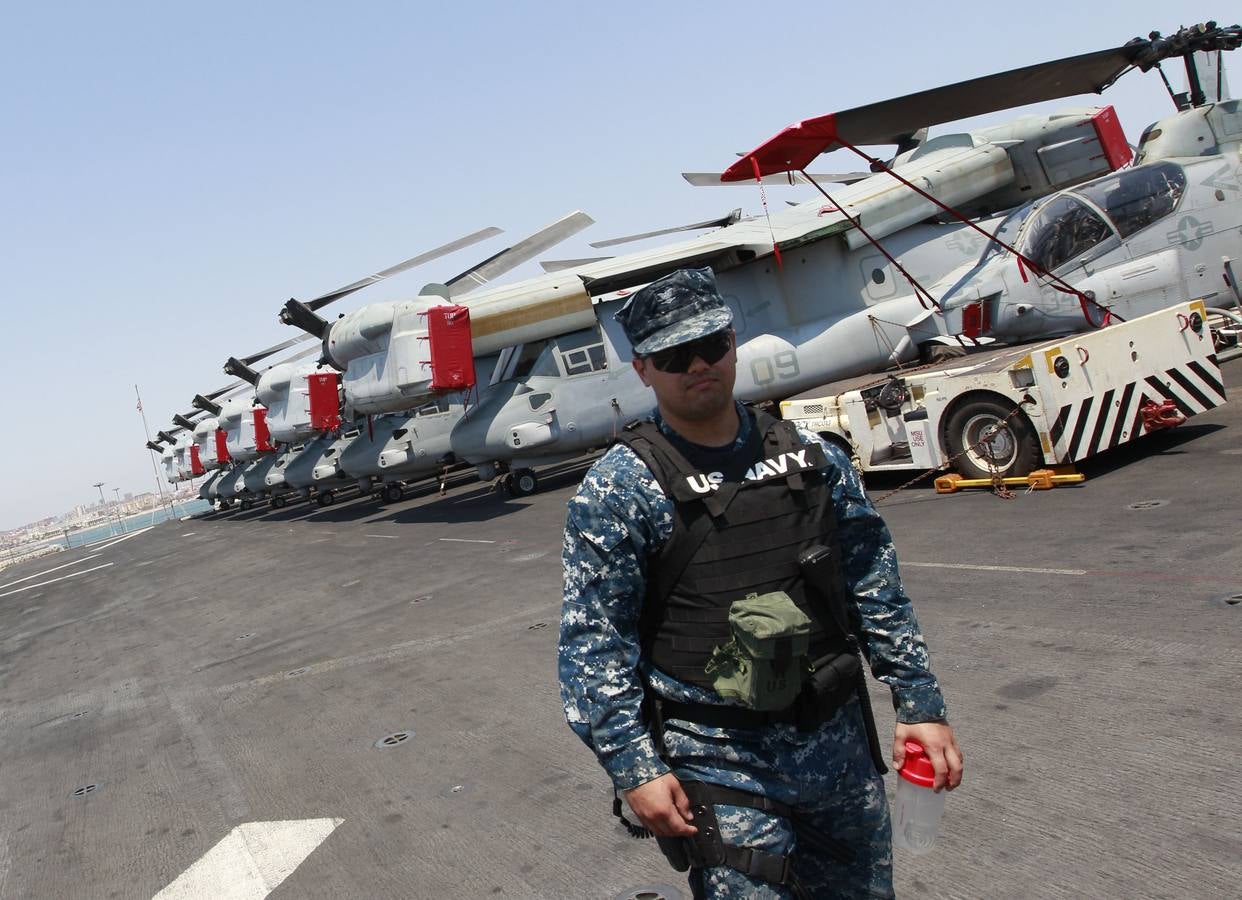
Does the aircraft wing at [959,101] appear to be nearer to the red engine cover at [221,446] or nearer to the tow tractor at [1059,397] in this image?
the tow tractor at [1059,397]

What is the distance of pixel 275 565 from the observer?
1841 centimetres

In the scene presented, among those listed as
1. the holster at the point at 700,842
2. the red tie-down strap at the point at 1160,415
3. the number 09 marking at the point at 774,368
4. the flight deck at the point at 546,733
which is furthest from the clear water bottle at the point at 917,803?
the number 09 marking at the point at 774,368

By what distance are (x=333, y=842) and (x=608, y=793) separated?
1.41m

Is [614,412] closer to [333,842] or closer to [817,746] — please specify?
[333,842]

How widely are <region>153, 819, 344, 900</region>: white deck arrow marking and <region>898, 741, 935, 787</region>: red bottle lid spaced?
10.6 feet

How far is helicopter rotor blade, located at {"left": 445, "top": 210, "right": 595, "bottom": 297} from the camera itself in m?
20.0

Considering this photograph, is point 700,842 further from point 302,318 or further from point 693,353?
point 302,318

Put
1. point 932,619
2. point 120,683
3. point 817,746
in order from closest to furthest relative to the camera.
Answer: point 817,746 → point 932,619 → point 120,683

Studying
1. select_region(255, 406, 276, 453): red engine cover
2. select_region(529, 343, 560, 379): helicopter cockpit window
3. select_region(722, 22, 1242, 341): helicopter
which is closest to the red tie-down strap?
select_region(722, 22, 1242, 341): helicopter

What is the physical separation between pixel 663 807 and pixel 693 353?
1132 millimetres

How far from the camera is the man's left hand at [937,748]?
7.61ft

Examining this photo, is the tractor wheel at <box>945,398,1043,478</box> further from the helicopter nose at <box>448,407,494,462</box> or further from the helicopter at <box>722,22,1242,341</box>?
the helicopter nose at <box>448,407,494,462</box>

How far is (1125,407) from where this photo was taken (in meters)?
9.22

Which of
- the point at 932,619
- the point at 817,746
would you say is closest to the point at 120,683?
the point at 932,619
